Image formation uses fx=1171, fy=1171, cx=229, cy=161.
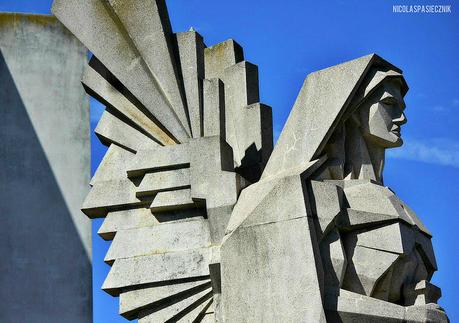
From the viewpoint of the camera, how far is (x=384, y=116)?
11523mm

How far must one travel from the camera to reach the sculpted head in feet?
37.6

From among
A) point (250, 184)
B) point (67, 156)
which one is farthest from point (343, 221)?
point (67, 156)

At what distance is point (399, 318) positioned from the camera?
10.5 metres

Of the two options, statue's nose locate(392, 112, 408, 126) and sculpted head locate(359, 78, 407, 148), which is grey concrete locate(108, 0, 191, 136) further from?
statue's nose locate(392, 112, 408, 126)

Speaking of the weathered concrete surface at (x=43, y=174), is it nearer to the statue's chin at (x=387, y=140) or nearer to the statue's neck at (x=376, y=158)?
the statue's neck at (x=376, y=158)

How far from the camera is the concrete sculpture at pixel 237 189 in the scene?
10594 millimetres

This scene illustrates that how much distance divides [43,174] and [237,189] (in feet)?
23.0

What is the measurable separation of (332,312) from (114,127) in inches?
136

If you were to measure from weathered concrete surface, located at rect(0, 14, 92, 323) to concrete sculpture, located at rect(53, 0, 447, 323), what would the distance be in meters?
5.11

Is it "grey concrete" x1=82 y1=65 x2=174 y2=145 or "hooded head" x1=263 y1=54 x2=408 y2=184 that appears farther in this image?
"grey concrete" x1=82 y1=65 x2=174 y2=145

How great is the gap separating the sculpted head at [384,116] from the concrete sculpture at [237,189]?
0.01 meters

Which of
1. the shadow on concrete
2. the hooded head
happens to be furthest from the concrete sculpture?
Answer: the shadow on concrete

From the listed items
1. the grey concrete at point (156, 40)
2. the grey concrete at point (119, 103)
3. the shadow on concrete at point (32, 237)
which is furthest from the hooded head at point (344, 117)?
the shadow on concrete at point (32, 237)

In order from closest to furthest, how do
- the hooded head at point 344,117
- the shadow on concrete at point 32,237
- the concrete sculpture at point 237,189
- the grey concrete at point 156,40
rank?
the concrete sculpture at point 237,189 < the hooded head at point 344,117 < the grey concrete at point 156,40 < the shadow on concrete at point 32,237
